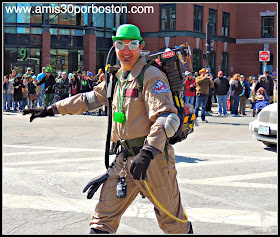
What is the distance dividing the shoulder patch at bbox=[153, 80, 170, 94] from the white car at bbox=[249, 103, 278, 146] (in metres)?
7.36

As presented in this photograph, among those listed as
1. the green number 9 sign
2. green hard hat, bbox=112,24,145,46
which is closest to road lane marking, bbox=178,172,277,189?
green hard hat, bbox=112,24,145,46

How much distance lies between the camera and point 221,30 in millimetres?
42031

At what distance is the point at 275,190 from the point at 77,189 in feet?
9.03

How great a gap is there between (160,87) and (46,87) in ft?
59.4

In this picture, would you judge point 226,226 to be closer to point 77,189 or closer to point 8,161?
point 77,189

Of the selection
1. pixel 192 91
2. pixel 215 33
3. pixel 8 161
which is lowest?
pixel 8 161

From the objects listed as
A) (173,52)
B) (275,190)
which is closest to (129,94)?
(173,52)

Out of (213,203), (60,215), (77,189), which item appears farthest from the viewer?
(77,189)

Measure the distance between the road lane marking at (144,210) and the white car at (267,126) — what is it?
5.30 meters

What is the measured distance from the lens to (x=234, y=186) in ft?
24.5

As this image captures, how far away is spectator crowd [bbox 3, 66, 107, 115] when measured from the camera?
21.3m

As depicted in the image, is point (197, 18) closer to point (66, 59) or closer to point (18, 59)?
point (66, 59)

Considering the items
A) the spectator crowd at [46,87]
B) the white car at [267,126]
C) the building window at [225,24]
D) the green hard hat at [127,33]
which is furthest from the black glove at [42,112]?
the building window at [225,24]

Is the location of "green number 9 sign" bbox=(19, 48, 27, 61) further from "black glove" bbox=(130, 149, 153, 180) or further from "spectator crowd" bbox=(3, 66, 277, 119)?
"black glove" bbox=(130, 149, 153, 180)
